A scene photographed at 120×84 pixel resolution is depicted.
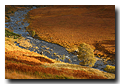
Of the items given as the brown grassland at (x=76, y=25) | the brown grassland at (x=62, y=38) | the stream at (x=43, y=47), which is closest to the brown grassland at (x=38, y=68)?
the brown grassland at (x=62, y=38)

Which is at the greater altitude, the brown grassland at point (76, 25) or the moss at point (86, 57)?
the brown grassland at point (76, 25)

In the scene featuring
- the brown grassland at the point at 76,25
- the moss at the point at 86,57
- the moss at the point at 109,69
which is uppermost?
the brown grassland at the point at 76,25

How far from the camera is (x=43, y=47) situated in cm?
741

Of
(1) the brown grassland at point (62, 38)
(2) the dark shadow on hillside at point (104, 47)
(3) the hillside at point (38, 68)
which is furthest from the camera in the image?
(2) the dark shadow on hillside at point (104, 47)

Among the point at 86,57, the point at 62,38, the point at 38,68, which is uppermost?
the point at 62,38

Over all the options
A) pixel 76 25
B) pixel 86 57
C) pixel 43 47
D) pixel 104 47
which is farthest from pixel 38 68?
pixel 76 25

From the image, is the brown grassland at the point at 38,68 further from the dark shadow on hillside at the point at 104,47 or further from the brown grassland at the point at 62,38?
the dark shadow on hillside at the point at 104,47

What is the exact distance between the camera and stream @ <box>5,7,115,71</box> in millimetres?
6763

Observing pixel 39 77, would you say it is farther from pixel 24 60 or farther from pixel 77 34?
pixel 77 34

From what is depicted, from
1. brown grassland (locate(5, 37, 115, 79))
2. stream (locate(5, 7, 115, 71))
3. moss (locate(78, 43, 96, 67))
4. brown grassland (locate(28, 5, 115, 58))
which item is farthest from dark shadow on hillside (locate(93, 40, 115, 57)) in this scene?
brown grassland (locate(5, 37, 115, 79))

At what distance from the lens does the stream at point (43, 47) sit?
6.76 meters

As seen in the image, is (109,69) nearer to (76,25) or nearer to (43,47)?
(43,47)
